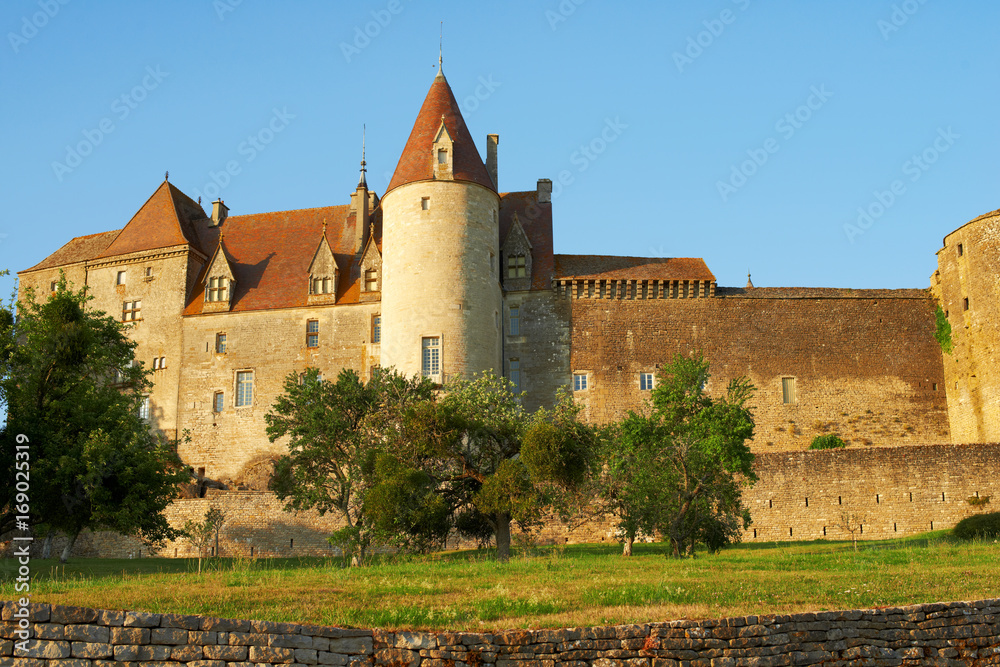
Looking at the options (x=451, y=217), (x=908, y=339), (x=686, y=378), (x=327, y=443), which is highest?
(x=451, y=217)

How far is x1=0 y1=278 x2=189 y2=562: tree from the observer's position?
2003cm

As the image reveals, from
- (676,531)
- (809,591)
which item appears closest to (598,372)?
(676,531)

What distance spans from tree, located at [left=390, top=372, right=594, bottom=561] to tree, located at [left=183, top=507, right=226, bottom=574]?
472 inches

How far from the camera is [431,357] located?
37.5m

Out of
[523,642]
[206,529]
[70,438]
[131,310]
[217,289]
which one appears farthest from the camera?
[131,310]

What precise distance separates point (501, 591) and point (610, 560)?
27.8 feet

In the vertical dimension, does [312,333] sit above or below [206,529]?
above

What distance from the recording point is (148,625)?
35.3ft

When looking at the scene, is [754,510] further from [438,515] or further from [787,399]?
[438,515]

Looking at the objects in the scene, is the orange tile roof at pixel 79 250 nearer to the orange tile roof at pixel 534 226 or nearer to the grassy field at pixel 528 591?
the orange tile roof at pixel 534 226

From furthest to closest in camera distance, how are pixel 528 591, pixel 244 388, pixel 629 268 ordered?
pixel 629 268
pixel 244 388
pixel 528 591

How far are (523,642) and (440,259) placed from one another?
90.9 ft

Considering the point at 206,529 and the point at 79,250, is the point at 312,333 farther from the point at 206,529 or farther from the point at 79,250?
the point at 79,250

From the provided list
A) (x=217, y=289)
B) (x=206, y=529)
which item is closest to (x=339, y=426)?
(x=206, y=529)
